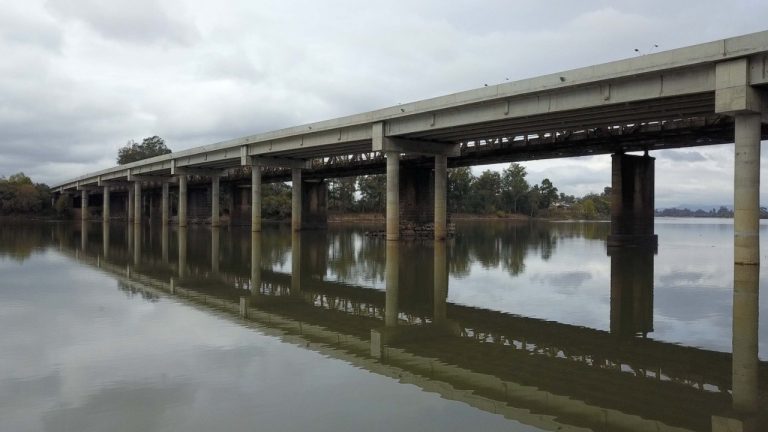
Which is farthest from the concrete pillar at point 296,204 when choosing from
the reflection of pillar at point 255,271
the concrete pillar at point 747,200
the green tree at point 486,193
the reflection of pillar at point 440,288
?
the green tree at point 486,193

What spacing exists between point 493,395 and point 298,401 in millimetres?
2488

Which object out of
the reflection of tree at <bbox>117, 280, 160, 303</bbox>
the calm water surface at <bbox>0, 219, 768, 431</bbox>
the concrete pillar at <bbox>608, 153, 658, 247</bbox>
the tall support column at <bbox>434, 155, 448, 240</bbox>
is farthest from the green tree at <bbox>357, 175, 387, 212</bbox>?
the reflection of tree at <bbox>117, 280, 160, 303</bbox>

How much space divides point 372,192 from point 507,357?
126069 millimetres

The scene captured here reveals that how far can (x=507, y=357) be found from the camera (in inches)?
365

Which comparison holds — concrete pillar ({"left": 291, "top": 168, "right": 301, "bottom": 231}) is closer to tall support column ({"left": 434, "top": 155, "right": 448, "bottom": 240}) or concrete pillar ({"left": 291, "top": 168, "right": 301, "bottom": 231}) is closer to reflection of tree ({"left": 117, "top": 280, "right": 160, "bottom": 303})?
tall support column ({"left": 434, "top": 155, "right": 448, "bottom": 240})

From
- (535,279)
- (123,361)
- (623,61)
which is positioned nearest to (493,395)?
(123,361)

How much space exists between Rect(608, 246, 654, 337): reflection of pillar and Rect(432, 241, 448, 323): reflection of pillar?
12.2 feet

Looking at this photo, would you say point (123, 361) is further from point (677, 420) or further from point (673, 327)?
point (673, 327)

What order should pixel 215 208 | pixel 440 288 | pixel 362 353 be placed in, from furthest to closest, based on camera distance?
pixel 215 208 → pixel 440 288 → pixel 362 353

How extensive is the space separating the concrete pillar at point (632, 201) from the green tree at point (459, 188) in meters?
98.4

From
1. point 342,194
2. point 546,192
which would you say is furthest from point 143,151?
point 546,192

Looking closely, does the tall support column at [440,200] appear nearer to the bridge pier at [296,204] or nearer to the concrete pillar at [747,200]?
the bridge pier at [296,204]

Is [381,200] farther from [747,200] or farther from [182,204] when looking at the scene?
[747,200]

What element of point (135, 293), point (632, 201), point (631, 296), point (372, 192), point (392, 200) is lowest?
point (631, 296)
